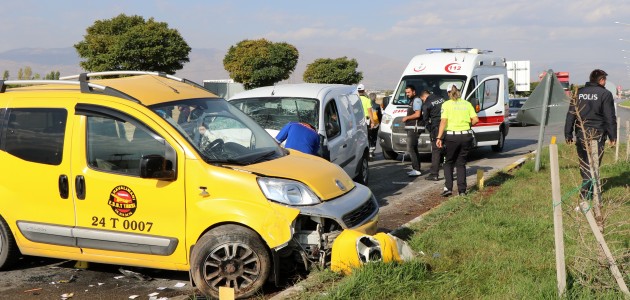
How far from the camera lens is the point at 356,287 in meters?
5.61

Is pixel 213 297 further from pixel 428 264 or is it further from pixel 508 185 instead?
pixel 508 185

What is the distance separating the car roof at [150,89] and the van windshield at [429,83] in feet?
34.2

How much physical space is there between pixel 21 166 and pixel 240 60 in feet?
203

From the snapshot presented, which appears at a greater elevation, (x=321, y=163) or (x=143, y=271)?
(x=321, y=163)

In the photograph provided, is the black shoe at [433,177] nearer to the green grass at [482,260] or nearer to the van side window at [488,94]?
the green grass at [482,260]

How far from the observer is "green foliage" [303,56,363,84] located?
77.6 metres

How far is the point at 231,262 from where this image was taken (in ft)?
19.7

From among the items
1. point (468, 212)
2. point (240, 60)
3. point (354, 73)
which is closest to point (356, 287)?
point (468, 212)

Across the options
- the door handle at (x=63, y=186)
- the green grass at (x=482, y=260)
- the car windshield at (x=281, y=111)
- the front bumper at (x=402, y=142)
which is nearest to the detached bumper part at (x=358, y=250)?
the green grass at (x=482, y=260)

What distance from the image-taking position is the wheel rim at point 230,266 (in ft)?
19.6

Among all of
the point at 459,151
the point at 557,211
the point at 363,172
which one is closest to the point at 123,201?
the point at 557,211

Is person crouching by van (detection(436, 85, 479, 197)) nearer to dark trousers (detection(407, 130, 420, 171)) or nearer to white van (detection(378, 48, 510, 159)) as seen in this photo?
dark trousers (detection(407, 130, 420, 171))

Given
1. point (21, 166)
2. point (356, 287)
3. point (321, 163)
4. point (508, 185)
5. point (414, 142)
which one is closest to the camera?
point (356, 287)

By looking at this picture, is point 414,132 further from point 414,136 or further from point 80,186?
point 80,186
